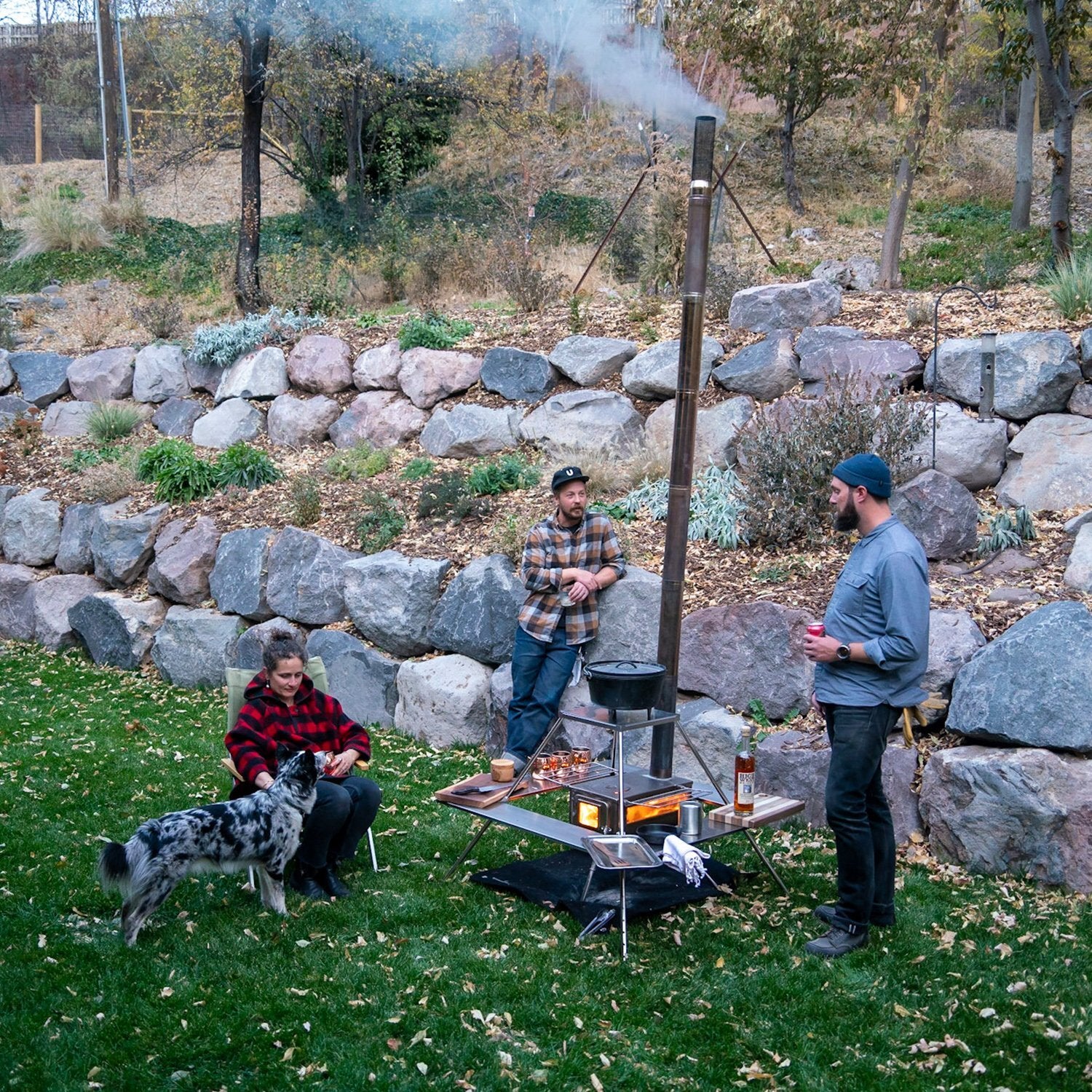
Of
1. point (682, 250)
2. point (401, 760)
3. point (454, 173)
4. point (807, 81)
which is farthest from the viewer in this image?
point (454, 173)

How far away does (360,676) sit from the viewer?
729cm

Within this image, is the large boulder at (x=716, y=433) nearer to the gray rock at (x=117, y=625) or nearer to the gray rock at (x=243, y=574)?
the gray rock at (x=243, y=574)

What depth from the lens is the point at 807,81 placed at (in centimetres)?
1734

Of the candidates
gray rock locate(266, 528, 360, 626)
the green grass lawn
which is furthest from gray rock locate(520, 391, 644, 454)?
the green grass lawn

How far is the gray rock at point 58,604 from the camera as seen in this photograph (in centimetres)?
912

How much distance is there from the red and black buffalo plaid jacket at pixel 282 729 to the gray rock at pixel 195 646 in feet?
10.8

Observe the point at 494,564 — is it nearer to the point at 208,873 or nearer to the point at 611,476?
the point at 611,476

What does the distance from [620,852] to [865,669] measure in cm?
110

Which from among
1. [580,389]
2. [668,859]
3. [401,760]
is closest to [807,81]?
[580,389]

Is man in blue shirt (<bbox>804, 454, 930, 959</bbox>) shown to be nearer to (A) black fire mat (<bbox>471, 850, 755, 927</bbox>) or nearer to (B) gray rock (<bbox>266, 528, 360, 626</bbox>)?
(A) black fire mat (<bbox>471, 850, 755, 927</bbox>)

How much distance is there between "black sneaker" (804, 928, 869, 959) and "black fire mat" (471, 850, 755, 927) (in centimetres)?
53

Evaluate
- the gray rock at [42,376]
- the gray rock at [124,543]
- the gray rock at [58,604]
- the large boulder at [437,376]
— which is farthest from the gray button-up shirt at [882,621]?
the gray rock at [42,376]

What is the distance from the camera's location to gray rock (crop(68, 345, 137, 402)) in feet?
36.0

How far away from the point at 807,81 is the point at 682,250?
9.06 meters
